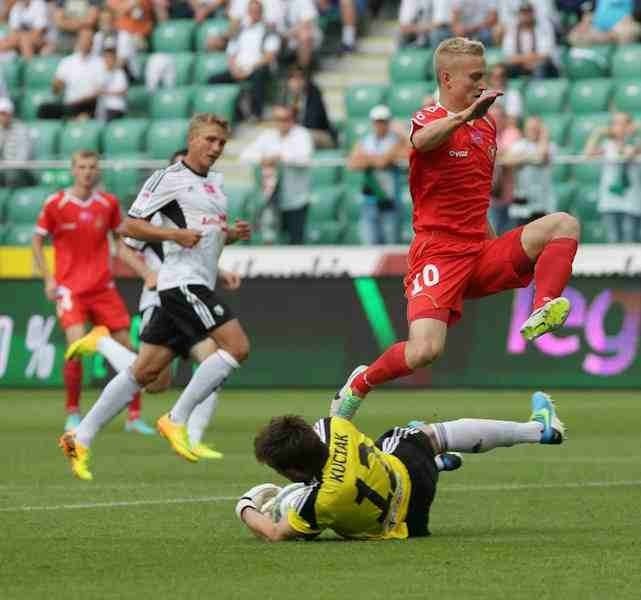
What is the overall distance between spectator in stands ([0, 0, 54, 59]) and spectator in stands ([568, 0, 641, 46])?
7896 millimetres

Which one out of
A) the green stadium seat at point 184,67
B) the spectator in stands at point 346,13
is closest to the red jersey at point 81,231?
the green stadium seat at point 184,67

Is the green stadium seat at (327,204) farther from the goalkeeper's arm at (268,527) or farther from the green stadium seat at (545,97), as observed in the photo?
the goalkeeper's arm at (268,527)

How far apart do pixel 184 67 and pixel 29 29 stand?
2.78 meters

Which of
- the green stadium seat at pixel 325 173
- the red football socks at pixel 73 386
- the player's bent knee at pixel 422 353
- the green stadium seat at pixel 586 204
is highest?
the player's bent knee at pixel 422 353

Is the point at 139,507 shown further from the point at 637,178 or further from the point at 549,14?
the point at 549,14

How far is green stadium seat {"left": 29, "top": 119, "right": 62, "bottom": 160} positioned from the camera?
2505 centimetres

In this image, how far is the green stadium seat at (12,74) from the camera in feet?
89.5

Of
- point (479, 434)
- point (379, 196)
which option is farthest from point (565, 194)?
point (479, 434)

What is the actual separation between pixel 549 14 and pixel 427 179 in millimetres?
14106

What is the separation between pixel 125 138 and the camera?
81.5 ft

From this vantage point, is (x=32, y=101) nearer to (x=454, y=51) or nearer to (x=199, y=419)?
(x=199, y=419)

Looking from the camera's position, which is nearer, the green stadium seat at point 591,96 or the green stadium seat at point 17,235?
the green stadium seat at point 17,235

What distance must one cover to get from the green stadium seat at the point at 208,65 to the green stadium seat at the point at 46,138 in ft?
7.10

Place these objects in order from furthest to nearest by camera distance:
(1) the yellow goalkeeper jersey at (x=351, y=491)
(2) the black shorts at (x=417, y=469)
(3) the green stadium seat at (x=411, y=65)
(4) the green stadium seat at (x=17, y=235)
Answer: (3) the green stadium seat at (x=411, y=65), (4) the green stadium seat at (x=17, y=235), (2) the black shorts at (x=417, y=469), (1) the yellow goalkeeper jersey at (x=351, y=491)
